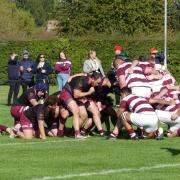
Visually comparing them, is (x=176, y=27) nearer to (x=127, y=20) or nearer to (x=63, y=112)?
(x=127, y=20)

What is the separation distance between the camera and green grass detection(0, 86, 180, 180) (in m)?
10.2

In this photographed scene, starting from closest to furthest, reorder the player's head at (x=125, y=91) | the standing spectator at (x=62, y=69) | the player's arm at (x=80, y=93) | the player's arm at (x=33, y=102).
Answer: the player's head at (x=125, y=91) → the player's arm at (x=80, y=93) → the player's arm at (x=33, y=102) → the standing spectator at (x=62, y=69)

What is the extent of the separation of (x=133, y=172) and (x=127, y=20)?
47.2 m

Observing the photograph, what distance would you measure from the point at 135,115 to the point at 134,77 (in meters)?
1.18

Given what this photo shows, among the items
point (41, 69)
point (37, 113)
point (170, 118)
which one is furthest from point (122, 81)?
point (41, 69)

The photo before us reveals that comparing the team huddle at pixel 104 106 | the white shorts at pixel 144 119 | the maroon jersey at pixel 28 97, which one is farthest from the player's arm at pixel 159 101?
the maroon jersey at pixel 28 97

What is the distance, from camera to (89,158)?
11.7 meters

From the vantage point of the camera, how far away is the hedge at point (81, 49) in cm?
3925

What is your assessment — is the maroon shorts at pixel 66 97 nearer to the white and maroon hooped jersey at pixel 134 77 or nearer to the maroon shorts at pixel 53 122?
the maroon shorts at pixel 53 122

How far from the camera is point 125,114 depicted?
562 inches

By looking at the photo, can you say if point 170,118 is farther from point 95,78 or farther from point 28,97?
point 28,97

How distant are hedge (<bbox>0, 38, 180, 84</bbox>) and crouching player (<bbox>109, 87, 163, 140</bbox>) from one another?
24575 mm

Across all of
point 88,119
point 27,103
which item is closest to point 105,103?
point 88,119

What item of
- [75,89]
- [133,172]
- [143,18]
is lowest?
[133,172]
